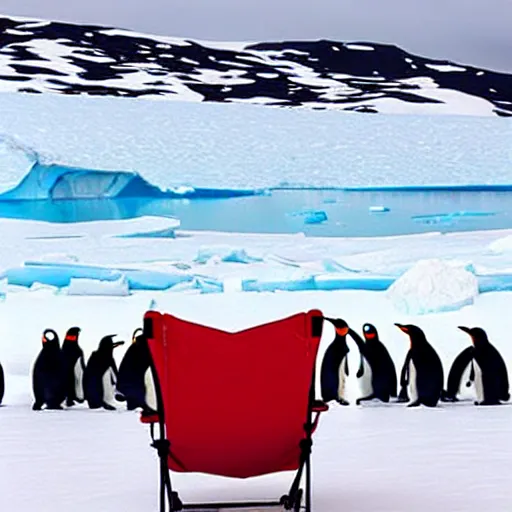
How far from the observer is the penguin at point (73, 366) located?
543 cm

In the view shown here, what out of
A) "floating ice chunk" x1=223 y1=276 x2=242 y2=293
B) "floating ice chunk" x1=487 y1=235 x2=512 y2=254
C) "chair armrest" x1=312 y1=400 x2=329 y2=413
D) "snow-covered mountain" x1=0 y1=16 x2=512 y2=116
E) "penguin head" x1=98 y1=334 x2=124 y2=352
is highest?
"snow-covered mountain" x1=0 y1=16 x2=512 y2=116

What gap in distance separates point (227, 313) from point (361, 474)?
7.94 feet

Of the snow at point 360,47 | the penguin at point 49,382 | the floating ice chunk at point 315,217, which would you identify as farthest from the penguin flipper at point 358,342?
the snow at point 360,47

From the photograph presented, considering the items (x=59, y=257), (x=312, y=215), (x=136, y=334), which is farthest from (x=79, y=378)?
(x=312, y=215)

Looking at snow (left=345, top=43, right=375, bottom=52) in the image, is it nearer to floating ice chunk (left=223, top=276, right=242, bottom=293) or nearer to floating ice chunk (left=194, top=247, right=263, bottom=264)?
floating ice chunk (left=194, top=247, right=263, bottom=264)

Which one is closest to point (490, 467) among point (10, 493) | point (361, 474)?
point (361, 474)

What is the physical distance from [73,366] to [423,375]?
5.23 feet

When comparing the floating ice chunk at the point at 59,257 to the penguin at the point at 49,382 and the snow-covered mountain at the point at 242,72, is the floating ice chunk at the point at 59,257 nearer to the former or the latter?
the penguin at the point at 49,382

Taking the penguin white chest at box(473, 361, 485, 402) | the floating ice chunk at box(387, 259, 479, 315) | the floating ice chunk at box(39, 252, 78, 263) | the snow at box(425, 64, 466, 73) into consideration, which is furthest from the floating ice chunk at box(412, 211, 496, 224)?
the floating ice chunk at box(39, 252, 78, 263)

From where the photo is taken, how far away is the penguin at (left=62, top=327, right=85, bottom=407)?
543cm

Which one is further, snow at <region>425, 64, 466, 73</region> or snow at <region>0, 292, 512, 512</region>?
snow at <region>425, 64, 466, 73</region>

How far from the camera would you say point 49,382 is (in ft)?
17.6

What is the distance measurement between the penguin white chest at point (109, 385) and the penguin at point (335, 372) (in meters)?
0.96

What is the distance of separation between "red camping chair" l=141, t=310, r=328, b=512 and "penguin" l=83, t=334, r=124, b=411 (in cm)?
247
